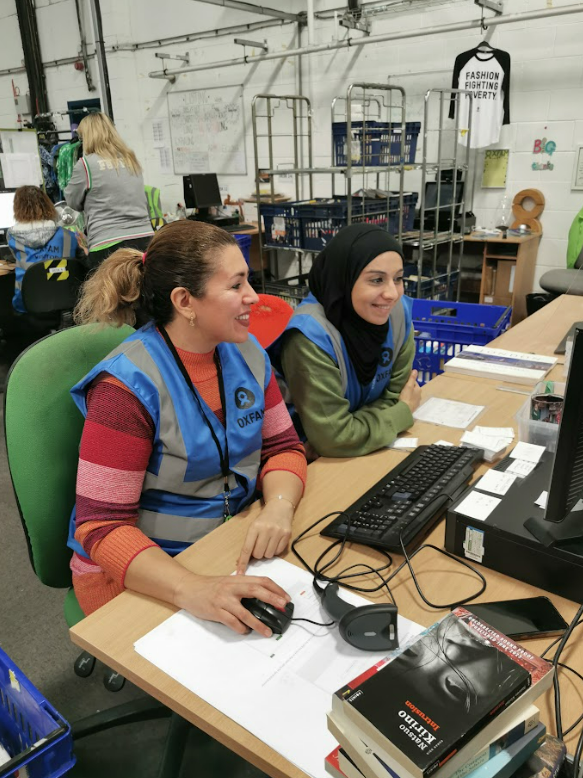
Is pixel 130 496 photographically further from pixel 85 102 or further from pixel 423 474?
pixel 85 102

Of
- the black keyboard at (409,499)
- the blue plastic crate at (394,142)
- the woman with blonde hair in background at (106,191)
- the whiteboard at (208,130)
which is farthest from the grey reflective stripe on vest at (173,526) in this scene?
the whiteboard at (208,130)

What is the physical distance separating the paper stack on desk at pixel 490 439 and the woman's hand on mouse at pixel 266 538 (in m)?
0.52

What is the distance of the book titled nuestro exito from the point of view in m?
0.55

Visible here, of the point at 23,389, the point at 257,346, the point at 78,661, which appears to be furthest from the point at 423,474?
the point at 78,661

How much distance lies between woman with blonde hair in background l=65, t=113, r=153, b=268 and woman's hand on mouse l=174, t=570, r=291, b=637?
2860 mm

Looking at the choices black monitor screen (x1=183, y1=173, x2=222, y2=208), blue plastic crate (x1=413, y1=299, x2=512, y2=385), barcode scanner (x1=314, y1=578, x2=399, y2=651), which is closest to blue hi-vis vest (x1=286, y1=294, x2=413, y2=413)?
blue plastic crate (x1=413, y1=299, x2=512, y2=385)

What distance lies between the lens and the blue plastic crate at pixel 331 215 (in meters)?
3.93

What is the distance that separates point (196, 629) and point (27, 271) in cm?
335

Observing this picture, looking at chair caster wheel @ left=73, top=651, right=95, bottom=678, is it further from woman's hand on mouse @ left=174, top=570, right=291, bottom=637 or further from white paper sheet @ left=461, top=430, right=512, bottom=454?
white paper sheet @ left=461, top=430, right=512, bottom=454

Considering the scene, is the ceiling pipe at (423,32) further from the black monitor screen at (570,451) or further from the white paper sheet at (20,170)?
the black monitor screen at (570,451)

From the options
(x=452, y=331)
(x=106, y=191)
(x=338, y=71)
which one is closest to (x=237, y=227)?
(x=338, y=71)

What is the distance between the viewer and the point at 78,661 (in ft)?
5.55

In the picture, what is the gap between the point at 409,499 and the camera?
1167 millimetres

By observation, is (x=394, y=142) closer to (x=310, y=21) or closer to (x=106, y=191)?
(x=310, y=21)
